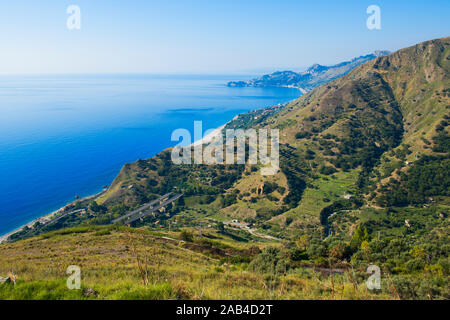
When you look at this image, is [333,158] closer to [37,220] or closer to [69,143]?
[37,220]

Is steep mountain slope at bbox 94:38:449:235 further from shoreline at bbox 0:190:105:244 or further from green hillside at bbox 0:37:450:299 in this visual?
shoreline at bbox 0:190:105:244

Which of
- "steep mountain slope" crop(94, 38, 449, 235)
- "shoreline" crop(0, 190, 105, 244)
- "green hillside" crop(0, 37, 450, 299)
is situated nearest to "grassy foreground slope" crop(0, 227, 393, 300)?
"green hillside" crop(0, 37, 450, 299)

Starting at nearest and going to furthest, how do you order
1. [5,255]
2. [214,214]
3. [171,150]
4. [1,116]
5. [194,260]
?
[194,260]
[5,255]
[214,214]
[171,150]
[1,116]

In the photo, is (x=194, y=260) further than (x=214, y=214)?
No

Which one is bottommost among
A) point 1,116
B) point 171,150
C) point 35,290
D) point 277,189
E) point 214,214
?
point 214,214

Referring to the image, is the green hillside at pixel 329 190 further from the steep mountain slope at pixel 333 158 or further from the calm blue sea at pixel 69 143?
the calm blue sea at pixel 69 143

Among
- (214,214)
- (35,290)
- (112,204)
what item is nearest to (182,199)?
(214,214)

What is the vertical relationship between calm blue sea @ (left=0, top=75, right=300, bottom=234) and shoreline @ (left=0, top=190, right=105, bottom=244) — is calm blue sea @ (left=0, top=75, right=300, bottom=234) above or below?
above

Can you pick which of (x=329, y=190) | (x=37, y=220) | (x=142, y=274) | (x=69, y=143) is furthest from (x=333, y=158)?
(x=69, y=143)

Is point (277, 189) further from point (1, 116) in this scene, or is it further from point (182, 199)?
point (1, 116)

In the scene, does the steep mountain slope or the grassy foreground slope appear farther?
the steep mountain slope

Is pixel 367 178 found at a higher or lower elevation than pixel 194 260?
lower
